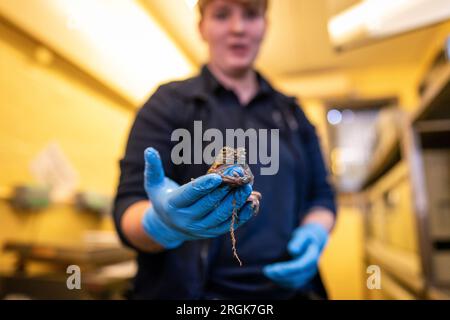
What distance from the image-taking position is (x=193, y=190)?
1.32 feet

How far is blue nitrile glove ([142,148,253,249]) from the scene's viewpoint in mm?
392

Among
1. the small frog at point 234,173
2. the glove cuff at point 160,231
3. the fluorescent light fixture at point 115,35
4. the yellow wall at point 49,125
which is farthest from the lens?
the yellow wall at point 49,125

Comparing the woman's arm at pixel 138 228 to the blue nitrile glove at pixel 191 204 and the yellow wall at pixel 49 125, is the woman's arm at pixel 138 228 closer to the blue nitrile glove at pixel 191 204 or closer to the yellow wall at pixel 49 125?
the blue nitrile glove at pixel 191 204

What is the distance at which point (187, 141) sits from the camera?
483 millimetres

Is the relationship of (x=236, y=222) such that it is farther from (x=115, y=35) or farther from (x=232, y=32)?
(x=115, y=35)

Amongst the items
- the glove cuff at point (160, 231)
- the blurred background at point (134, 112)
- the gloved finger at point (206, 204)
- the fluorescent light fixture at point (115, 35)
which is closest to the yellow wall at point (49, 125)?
the blurred background at point (134, 112)

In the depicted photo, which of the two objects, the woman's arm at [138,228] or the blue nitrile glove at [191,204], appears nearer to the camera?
the blue nitrile glove at [191,204]

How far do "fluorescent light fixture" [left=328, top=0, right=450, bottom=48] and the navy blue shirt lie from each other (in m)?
0.20

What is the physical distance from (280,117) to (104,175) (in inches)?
53.5

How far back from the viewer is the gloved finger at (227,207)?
0.38m

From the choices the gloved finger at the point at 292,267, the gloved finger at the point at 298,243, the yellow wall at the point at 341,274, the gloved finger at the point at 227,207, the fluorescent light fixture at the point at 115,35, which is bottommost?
the yellow wall at the point at 341,274

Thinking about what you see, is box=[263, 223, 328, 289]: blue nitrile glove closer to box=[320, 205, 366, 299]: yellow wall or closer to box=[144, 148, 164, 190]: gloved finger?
box=[320, 205, 366, 299]: yellow wall

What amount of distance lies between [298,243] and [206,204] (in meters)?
0.29

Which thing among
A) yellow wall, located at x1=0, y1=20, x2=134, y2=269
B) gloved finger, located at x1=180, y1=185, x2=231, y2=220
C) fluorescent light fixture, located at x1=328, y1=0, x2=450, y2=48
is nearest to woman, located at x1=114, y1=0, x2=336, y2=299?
gloved finger, located at x1=180, y1=185, x2=231, y2=220
